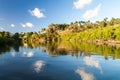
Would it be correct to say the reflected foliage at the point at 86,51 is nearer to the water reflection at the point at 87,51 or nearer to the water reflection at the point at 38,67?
the water reflection at the point at 87,51

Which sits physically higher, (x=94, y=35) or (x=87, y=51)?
(x=94, y=35)

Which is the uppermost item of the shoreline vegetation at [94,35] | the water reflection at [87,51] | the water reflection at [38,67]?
the shoreline vegetation at [94,35]

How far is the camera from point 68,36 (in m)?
171

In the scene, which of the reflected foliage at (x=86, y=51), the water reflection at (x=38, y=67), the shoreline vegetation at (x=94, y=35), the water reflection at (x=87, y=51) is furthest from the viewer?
the shoreline vegetation at (x=94, y=35)

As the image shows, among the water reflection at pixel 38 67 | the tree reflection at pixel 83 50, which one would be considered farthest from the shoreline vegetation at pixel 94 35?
the water reflection at pixel 38 67

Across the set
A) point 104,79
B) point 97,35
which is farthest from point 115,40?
point 104,79

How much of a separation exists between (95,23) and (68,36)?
32.5 m

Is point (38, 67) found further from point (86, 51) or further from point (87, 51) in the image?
point (87, 51)

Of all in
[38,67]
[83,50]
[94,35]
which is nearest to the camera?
[38,67]

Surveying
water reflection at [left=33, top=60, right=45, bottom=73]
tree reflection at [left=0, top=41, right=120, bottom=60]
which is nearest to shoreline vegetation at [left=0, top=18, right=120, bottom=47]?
tree reflection at [left=0, top=41, right=120, bottom=60]

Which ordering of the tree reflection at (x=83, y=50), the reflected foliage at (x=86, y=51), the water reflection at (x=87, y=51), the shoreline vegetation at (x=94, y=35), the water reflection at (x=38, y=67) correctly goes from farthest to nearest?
the shoreline vegetation at (x=94, y=35)
the tree reflection at (x=83, y=50)
the reflected foliage at (x=86, y=51)
the water reflection at (x=87, y=51)
the water reflection at (x=38, y=67)

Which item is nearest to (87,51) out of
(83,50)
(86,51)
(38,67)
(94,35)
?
(86,51)

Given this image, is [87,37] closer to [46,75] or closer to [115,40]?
[115,40]

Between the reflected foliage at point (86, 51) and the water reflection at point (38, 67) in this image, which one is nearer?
the water reflection at point (38, 67)
